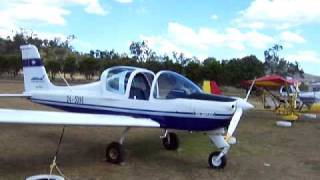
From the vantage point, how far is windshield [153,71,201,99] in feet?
30.9

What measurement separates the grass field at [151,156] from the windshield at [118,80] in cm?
149

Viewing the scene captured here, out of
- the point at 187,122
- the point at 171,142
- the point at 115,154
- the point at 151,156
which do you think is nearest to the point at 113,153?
the point at 115,154

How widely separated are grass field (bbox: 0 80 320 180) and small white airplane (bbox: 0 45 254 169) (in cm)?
55

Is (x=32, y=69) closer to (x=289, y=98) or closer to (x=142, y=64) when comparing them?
(x=289, y=98)

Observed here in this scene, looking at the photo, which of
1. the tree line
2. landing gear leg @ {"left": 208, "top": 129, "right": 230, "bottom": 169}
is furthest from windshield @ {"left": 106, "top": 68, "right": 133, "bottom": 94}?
the tree line

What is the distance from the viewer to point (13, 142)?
1070cm

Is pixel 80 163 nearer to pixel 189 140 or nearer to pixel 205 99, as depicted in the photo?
pixel 205 99

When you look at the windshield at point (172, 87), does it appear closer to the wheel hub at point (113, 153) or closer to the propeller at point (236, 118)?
the propeller at point (236, 118)

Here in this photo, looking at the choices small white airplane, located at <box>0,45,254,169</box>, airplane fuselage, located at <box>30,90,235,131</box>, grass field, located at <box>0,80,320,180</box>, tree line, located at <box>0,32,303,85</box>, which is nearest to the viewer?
grass field, located at <box>0,80,320,180</box>

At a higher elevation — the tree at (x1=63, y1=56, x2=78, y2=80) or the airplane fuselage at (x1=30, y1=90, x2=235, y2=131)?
the tree at (x1=63, y1=56, x2=78, y2=80)

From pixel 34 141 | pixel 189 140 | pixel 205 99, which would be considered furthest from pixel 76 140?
pixel 205 99

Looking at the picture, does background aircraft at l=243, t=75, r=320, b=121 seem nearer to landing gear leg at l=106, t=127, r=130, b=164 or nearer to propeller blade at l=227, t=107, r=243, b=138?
propeller blade at l=227, t=107, r=243, b=138

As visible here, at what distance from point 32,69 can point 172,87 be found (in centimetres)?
520

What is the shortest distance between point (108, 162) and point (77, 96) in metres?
2.41
